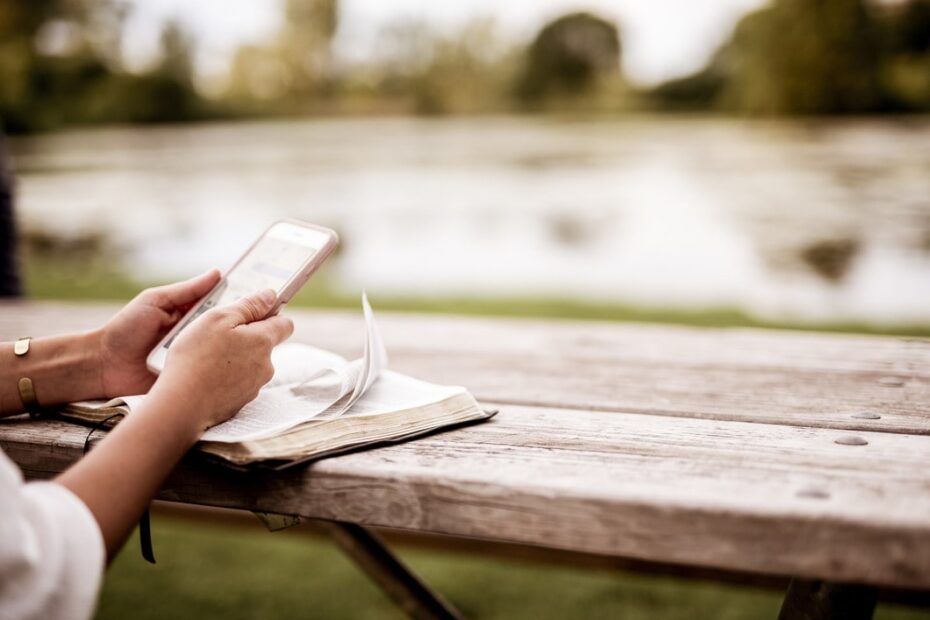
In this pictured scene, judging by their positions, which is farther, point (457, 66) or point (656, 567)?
point (457, 66)

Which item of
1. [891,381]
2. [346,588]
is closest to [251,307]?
[891,381]

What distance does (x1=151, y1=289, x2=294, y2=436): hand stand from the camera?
33.7 inches

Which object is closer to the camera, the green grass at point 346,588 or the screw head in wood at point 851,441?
the screw head in wood at point 851,441

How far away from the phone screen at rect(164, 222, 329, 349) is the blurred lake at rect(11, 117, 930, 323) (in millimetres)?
3338

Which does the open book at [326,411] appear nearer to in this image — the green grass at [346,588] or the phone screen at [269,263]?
the phone screen at [269,263]

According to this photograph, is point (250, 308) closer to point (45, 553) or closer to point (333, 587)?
point (45, 553)

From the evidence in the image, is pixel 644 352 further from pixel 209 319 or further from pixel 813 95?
pixel 813 95

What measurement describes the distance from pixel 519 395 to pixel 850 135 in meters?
5.11

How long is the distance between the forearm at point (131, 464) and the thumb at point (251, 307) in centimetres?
13

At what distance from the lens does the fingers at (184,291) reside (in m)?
1.14

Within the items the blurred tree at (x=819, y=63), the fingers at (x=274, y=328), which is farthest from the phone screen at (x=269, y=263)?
the blurred tree at (x=819, y=63)

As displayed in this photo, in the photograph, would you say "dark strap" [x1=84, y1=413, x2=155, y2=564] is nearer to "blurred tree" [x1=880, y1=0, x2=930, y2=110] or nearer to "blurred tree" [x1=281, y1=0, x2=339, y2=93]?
"blurred tree" [x1=880, y1=0, x2=930, y2=110]

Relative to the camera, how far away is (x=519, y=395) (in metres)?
1.15

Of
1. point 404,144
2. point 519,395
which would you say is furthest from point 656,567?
point 404,144
